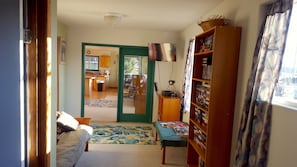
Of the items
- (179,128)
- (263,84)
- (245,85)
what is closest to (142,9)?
(245,85)

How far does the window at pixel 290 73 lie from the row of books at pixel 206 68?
94 centimetres

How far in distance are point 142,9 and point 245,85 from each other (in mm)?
1883

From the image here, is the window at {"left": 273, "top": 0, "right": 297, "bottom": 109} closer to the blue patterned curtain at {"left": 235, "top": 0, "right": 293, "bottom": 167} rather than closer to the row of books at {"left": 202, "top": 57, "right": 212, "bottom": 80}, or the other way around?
the blue patterned curtain at {"left": 235, "top": 0, "right": 293, "bottom": 167}

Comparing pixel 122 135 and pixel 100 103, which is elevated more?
pixel 100 103

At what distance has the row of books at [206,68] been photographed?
2631 mm

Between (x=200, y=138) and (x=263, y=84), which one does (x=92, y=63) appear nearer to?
(x=200, y=138)

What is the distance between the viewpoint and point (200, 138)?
2760 millimetres

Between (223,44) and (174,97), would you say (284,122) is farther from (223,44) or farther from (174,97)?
(174,97)

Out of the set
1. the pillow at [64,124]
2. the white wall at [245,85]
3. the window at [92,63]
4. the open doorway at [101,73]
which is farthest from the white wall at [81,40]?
the window at [92,63]

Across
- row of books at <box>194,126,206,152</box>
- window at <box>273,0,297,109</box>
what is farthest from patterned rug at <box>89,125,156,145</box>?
window at <box>273,0,297,109</box>

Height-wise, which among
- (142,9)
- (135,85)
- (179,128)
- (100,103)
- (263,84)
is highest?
(142,9)

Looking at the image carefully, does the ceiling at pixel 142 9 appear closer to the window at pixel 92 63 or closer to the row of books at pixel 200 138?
the row of books at pixel 200 138

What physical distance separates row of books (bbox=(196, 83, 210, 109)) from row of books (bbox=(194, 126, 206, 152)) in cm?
35

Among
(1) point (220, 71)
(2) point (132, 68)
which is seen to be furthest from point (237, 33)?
(2) point (132, 68)
